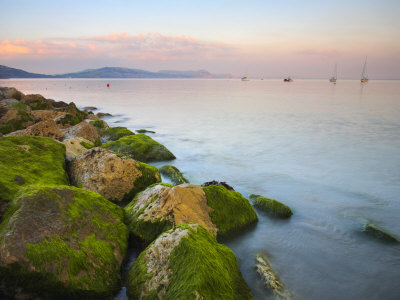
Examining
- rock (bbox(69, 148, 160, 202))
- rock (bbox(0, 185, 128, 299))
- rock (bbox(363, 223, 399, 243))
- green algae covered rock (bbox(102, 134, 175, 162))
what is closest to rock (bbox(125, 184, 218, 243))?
rock (bbox(0, 185, 128, 299))

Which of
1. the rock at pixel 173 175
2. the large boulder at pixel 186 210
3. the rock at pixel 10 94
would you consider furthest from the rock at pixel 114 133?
the rock at pixel 10 94

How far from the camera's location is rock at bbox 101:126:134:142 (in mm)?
14452

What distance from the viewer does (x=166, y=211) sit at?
5.23 metres

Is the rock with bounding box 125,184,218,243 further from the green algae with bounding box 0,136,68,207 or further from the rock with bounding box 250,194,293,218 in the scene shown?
the rock with bounding box 250,194,293,218

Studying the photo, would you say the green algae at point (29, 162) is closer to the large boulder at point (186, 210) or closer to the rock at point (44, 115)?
the large boulder at point (186, 210)

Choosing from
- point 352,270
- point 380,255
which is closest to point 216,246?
point 352,270

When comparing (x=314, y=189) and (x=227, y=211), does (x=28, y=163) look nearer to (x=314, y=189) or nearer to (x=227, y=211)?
(x=227, y=211)

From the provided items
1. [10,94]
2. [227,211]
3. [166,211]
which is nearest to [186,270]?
[166,211]

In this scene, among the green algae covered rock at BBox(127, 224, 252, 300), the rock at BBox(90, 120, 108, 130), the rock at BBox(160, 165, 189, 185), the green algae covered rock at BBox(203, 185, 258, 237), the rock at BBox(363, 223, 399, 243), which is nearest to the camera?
the green algae covered rock at BBox(127, 224, 252, 300)

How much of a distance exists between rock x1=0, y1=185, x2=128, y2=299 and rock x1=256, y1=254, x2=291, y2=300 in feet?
8.04

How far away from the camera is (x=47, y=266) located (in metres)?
3.63

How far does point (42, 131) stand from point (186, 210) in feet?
22.0

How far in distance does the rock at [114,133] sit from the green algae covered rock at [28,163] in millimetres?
6520

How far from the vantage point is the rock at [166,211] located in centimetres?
512
